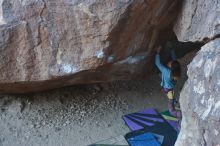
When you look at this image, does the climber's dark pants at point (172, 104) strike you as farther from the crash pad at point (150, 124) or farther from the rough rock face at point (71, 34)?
the rough rock face at point (71, 34)

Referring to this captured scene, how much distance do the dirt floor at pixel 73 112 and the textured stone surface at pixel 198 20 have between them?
37.0 inches

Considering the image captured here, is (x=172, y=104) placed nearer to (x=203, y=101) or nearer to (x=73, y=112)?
(x=73, y=112)

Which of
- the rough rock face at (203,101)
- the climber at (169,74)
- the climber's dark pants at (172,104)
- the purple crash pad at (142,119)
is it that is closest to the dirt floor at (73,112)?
the purple crash pad at (142,119)

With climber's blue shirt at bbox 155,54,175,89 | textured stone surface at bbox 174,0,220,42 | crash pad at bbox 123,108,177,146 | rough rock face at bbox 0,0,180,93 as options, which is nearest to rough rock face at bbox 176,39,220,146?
textured stone surface at bbox 174,0,220,42

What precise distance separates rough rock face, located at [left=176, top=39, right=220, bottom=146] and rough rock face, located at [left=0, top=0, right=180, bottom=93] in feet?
1.88

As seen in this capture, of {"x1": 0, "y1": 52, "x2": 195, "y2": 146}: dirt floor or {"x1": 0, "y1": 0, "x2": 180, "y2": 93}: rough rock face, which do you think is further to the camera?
{"x1": 0, "y1": 52, "x2": 195, "y2": 146}: dirt floor

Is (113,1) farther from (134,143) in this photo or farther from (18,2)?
(134,143)

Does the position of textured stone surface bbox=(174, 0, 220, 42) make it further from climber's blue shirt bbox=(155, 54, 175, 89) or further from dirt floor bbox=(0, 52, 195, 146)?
dirt floor bbox=(0, 52, 195, 146)

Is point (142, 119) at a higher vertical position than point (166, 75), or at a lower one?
lower

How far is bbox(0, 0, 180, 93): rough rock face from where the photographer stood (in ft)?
9.05

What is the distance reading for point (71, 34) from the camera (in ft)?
9.36

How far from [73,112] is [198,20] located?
4.45 feet

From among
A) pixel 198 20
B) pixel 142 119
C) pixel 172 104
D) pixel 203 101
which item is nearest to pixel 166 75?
pixel 172 104

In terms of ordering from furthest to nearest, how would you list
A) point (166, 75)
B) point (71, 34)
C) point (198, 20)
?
1. point (166, 75)
2. point (71, 34)
3. point (198, 20)
